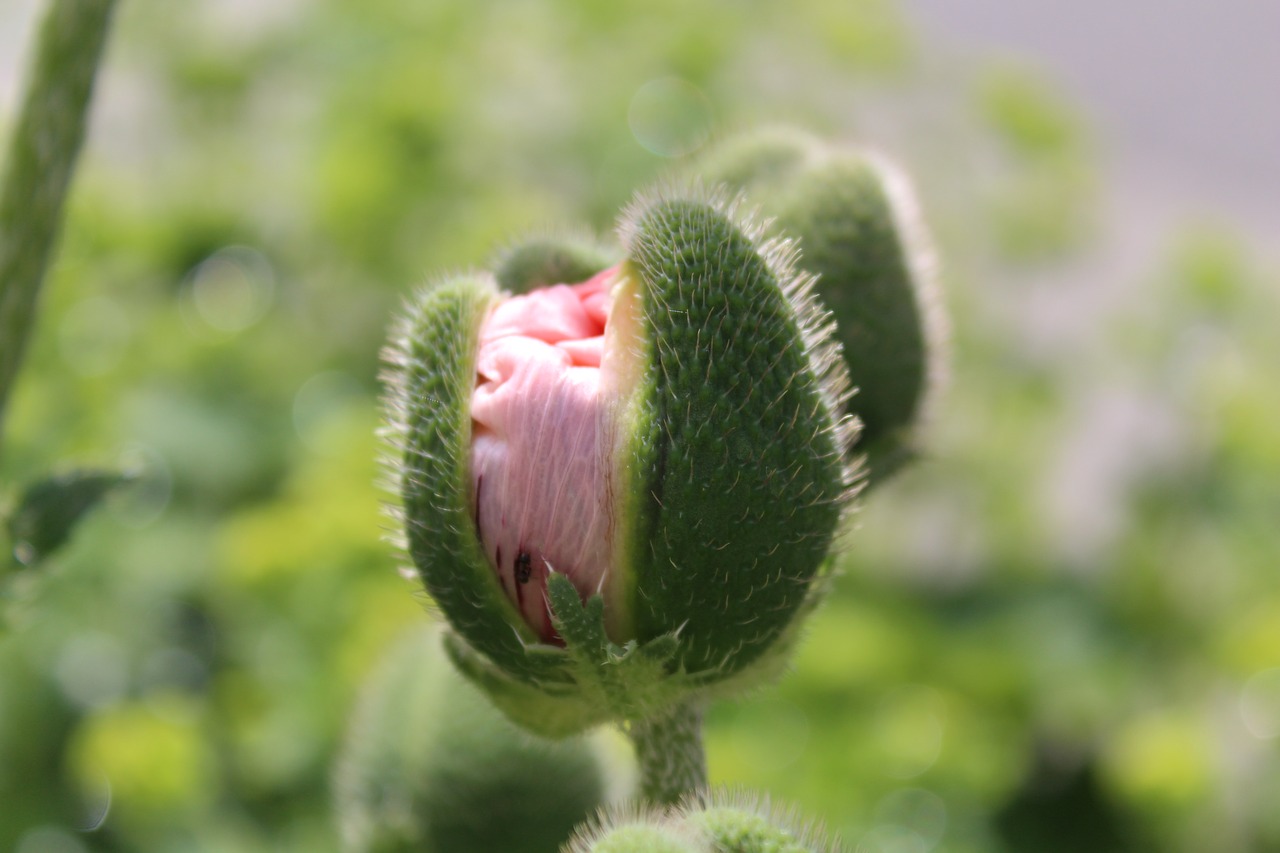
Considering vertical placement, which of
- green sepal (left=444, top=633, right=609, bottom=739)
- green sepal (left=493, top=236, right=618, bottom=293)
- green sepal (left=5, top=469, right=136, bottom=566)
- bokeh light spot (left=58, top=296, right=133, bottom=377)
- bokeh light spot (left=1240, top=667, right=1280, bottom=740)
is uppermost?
bokeh light spot (left=1240, top=667, right=1280, bottom=740)

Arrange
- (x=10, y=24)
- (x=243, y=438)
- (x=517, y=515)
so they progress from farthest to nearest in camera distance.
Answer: (x=10, y=24) → (x=243, y=438) → (x=517, y=515)

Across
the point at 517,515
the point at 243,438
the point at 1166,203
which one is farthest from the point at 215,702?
the point at 1166,203

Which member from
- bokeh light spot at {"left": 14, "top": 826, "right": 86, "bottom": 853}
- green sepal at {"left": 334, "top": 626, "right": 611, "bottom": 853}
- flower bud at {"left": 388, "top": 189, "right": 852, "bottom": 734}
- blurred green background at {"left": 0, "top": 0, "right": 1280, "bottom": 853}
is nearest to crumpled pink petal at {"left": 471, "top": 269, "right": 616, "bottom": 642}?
flower bud at {"left": 388, "top": 189, "right": 852, "bottom": 734}

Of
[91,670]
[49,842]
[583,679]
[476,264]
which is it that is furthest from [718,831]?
[91,670]

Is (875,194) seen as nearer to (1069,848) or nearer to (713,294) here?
(713,294)

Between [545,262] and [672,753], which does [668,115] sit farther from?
[672,753]

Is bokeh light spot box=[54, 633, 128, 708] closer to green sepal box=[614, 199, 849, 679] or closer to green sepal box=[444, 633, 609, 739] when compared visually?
green sepal box=[444, 633, 609, 739]

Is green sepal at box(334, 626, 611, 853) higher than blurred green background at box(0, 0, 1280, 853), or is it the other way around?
blurred green background at box(0, 0, 1280, 853)
